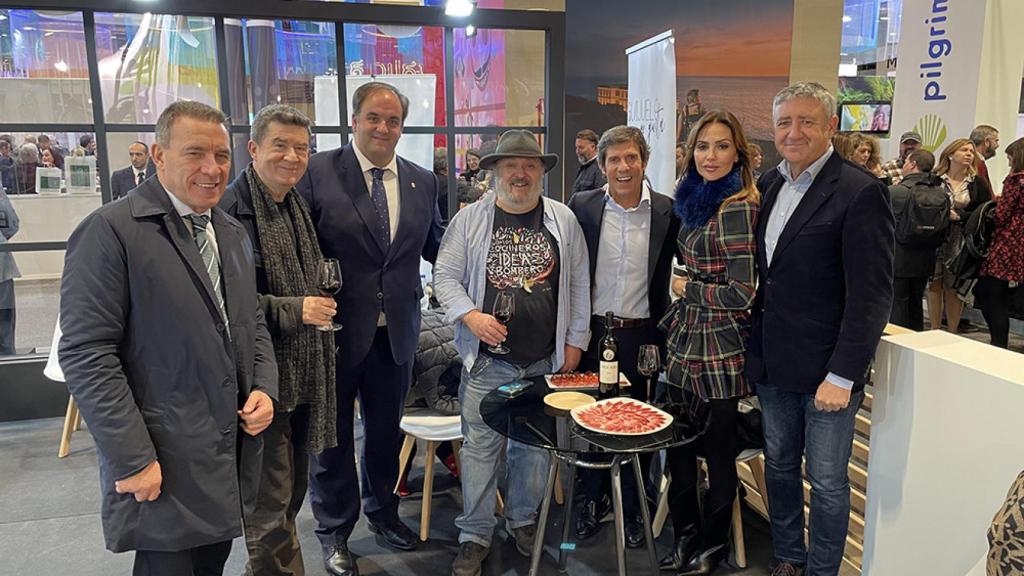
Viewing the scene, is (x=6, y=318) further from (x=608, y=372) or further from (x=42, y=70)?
(x=608, y=372)

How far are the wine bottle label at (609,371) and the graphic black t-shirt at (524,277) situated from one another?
0.30 metres

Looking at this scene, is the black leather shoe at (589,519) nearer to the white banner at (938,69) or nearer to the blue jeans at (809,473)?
the blue jeans at (809,473)

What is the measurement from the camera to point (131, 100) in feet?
13.2

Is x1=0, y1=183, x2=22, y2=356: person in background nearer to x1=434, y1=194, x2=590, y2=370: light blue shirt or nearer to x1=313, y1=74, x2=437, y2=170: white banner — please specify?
x1=313, y1=74, x2=437, y2=170: white banner

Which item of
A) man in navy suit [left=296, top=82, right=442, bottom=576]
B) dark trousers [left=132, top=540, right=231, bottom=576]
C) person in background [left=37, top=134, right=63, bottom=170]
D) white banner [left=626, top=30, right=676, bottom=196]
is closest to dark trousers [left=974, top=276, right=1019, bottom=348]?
white banner [left=626, top=30, right=676, bottom=196]

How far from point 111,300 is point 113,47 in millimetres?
3115

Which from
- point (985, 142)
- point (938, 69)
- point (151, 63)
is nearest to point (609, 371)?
point (151, 63)

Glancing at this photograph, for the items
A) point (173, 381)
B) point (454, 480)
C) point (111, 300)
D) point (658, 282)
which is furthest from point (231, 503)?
point (454, 480)

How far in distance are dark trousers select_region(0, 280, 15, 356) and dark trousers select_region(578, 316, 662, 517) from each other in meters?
3.62

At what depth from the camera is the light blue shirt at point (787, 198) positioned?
2.06 metres

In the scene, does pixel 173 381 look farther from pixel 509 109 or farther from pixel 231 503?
pixel 509 109

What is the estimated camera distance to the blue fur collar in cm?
221

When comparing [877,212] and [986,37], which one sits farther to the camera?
[986,37]

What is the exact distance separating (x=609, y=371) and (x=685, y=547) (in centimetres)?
80
